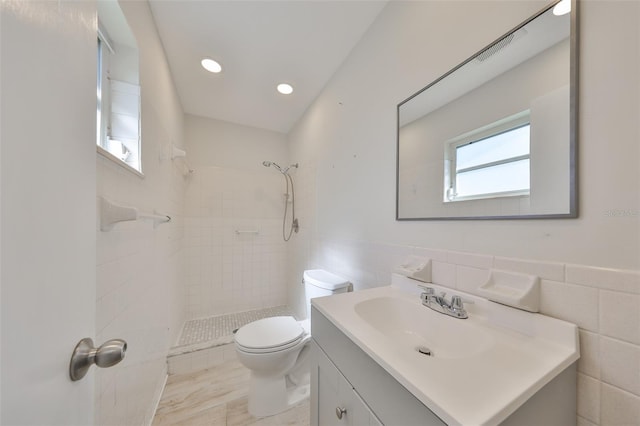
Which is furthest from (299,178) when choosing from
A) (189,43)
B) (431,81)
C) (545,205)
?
(545,205)

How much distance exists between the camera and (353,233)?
4.86ft

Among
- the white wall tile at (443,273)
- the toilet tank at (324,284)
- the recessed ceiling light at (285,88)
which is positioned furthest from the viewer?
the recessed ceiling light at (285,88)

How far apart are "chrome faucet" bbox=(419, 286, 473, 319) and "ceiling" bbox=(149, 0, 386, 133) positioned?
152 centimetres

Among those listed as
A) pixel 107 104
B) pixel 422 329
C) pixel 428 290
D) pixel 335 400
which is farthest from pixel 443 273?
pixel 107 104

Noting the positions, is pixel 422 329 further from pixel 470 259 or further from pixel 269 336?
pixel 269 336

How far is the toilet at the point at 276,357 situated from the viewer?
1.29 meters

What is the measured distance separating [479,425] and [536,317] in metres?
0.45

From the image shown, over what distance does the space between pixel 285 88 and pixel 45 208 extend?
6.46 ft

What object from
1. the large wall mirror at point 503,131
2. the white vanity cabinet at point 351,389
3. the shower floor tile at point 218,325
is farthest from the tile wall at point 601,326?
the shower floor tile at point 218,325

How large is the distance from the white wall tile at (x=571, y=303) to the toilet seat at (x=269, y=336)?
1.20 m

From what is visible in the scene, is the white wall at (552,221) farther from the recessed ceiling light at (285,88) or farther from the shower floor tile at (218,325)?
the shower floor tile at (218,325)

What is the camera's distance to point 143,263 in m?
1.16

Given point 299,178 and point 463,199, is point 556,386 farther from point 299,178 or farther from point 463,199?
point 299,178

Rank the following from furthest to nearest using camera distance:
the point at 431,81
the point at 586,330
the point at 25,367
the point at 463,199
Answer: the point at 431,81 < the point at 463,199 < the point at 586,330 < the point at 25,367
